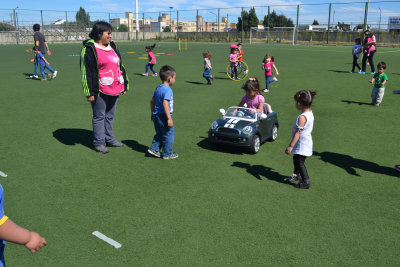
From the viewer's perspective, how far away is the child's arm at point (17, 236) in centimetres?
189

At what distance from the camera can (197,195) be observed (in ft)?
15.5

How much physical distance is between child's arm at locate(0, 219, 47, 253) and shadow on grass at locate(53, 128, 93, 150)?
479 centimetres

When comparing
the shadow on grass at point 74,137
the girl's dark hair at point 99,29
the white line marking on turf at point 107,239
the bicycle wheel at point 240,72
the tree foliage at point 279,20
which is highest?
the tree foliage at point 279,20

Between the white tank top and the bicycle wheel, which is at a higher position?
the bicycle wheel

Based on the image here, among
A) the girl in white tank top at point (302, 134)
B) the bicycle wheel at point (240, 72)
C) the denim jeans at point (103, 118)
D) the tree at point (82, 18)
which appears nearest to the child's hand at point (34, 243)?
the girl in white tank top at point (302, 134)

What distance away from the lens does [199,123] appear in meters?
8.38

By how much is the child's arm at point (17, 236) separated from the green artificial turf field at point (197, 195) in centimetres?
146

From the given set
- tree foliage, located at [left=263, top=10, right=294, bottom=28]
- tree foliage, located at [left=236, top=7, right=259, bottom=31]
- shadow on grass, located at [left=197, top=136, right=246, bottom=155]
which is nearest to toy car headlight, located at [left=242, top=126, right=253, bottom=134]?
shadow on grass, located at [left=197, top=136, right=246, bottom=155]

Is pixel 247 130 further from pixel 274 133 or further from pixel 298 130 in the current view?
pixel 298 130

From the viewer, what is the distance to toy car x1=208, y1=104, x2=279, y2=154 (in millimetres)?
6141

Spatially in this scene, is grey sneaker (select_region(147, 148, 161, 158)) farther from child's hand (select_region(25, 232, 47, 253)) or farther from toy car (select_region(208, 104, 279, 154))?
child's hand (select_region(25, 232, 47, 253))

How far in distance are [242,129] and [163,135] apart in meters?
1.46

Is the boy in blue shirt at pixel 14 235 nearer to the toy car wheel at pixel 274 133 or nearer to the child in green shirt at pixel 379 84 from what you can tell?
the toy car wheel at pixel 274 133

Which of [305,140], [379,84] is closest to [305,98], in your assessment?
[305,140]
